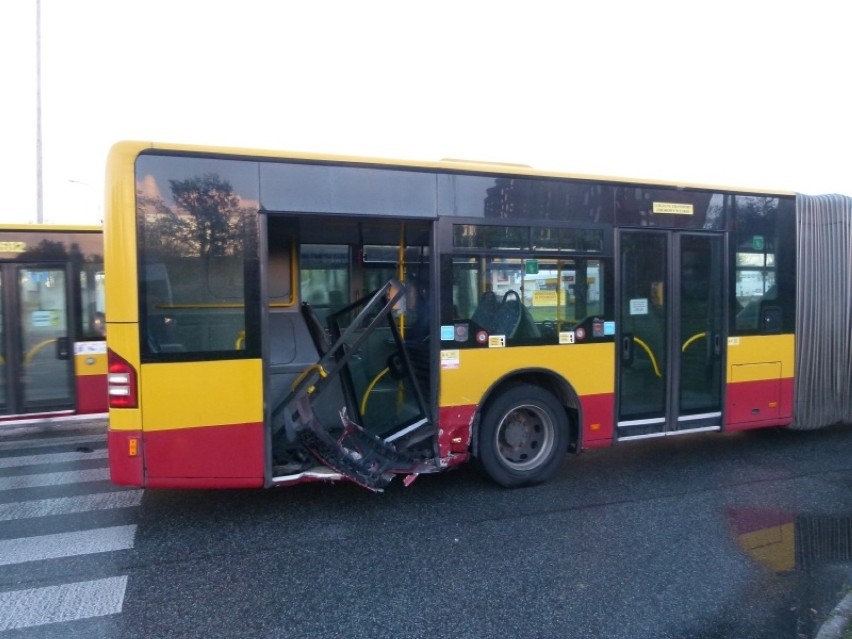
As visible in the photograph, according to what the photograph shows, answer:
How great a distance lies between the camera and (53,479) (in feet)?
21.6

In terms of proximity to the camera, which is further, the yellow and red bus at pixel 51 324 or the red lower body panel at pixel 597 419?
the yellow and red bus at pixel 51 324

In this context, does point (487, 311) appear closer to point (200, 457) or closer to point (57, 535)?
point (200, 457)

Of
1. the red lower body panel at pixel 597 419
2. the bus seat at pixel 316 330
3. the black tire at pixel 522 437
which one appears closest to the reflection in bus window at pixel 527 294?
the black tire at pixel 522 437

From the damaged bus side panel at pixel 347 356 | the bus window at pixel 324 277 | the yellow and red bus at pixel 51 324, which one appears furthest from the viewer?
the yellow and red bus at pixel 51 324

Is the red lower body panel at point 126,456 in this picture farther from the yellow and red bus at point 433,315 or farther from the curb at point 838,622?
the curb at point 838,622

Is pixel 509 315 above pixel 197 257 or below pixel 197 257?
below

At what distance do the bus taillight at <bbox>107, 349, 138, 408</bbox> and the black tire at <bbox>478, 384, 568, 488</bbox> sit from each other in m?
2.93

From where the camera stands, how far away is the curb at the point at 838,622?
3590 mm

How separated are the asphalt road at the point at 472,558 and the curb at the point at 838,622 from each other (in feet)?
0.27

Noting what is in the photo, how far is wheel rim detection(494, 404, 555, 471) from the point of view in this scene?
20.1ft

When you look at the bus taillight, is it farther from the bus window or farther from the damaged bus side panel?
the bus window

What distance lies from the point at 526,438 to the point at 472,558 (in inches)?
71.7

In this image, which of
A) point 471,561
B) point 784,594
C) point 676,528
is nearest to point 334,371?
point 471,561

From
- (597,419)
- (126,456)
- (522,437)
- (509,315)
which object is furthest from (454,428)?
(126,456)
